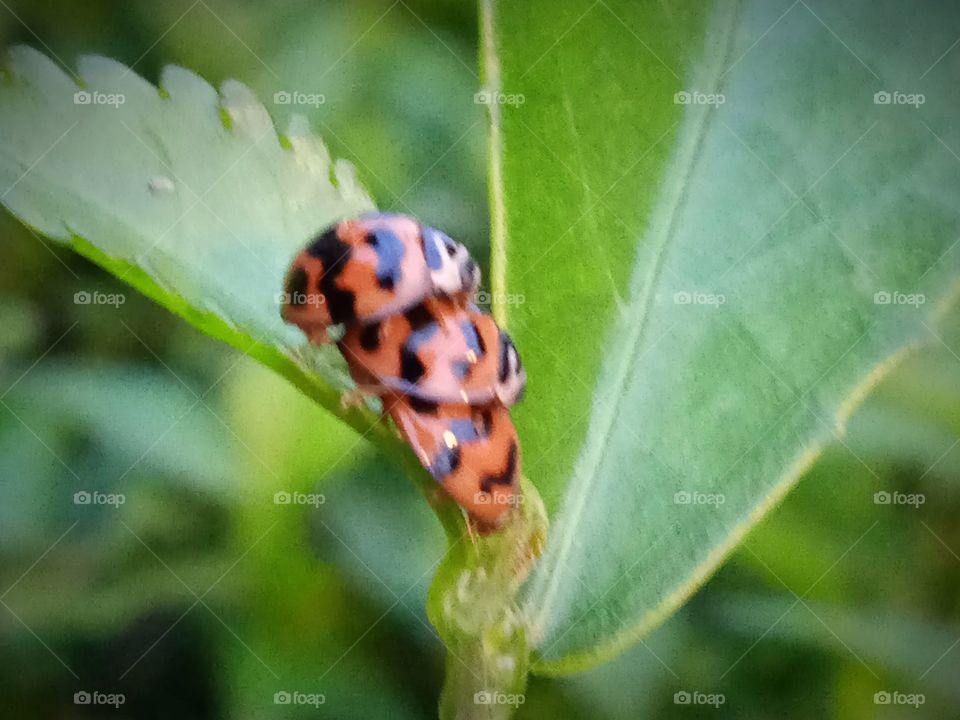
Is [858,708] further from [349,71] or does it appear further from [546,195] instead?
[349,71]

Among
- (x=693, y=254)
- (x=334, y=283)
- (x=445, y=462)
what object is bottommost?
(x=445, y=462)

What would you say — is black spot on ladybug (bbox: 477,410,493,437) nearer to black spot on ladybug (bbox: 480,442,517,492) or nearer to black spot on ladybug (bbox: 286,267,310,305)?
black spot on ladybug (bbox: 480,442,517,492)

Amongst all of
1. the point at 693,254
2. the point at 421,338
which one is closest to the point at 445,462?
the point at 421,338

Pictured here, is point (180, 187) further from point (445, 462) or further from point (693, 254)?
point (693, 254)

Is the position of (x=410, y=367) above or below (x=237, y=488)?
above

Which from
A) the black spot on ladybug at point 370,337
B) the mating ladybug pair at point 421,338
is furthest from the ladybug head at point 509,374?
the black spot on ladybug at point 370,337

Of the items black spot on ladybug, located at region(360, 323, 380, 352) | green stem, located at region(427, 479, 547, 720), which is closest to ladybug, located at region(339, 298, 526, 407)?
black spot on ladybug, located at region(360, 323, 380, 352)
